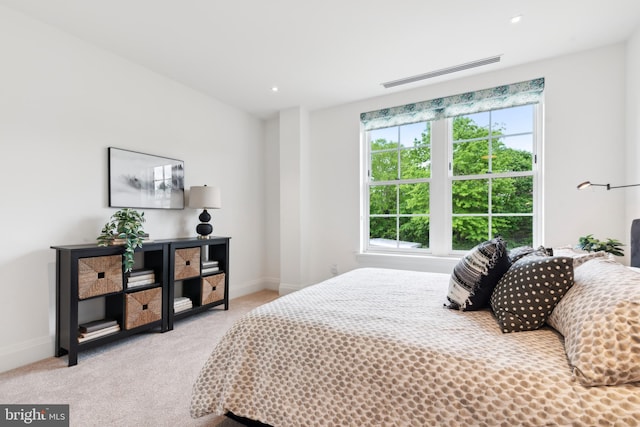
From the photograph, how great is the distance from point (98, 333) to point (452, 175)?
3.79 metres

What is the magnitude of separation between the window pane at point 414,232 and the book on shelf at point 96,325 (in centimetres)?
314

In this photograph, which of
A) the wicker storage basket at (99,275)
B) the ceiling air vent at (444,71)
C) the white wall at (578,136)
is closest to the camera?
the wicker storage basket at (99,275)

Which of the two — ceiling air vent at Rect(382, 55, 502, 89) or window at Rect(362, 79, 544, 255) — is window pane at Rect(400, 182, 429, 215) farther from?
ceiling air vent at Rect(382, 55, 502, 89)

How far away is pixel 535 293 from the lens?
1.24 metres

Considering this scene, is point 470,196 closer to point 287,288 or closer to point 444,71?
point 444,71

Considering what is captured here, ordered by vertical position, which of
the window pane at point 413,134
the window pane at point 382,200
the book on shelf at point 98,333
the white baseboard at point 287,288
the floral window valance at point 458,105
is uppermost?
the floral window valance at point 458,105

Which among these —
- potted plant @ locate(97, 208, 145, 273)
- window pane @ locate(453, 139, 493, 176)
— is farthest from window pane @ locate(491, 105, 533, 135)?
potted plant @ locate(97, 208, 145, 273)

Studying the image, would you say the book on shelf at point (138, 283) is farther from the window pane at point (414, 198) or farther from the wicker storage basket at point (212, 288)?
the window pane at point (414, 198)

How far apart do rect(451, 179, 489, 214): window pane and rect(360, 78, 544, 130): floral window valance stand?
2.62ft

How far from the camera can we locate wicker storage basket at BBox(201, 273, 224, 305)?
322 cm

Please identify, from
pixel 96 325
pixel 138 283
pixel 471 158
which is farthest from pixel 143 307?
pixel 471 158

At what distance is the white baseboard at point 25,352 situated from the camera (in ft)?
6.91

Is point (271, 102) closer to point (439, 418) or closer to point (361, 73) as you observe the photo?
point (361, 73)

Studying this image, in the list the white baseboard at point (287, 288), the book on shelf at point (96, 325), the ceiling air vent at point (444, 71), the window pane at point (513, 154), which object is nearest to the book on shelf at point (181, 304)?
the book on shelf at point (96, 325)
